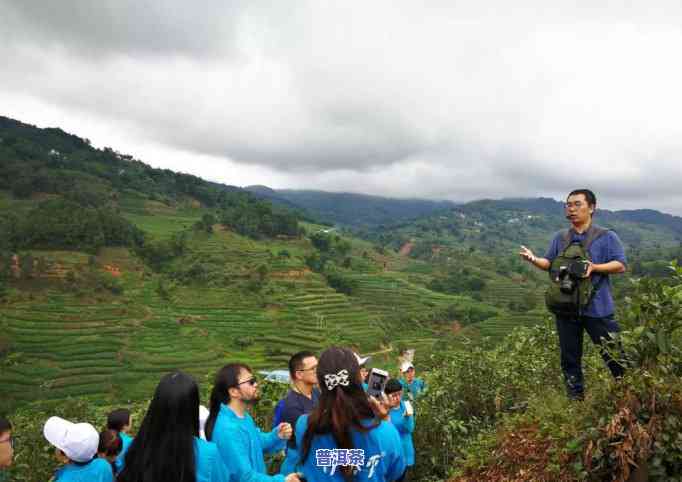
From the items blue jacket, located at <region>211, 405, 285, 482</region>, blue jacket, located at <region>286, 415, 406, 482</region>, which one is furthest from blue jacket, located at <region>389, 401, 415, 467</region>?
blue jacket, located at <region>286, 415, 406, 482</region>

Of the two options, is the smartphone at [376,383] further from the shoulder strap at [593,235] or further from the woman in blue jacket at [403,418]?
the shoulder strap at [593,235]

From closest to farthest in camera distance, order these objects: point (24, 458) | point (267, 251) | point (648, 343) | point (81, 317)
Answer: point (648, 343) < point (24, 458) < point (81, 317) < point (267, 251)

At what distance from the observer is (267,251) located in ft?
206

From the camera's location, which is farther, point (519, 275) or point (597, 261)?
point (519, 275)

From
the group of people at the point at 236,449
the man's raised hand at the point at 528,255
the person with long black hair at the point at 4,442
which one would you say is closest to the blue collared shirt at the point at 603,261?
the man's raised hand at the point at 528,255

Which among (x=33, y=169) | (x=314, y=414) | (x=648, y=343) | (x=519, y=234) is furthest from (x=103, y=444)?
(x=519, y=234)

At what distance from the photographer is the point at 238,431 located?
2.72m

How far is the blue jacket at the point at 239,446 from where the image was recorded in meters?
2.56

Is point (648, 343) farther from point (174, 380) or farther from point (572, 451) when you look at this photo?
point (174, 380)

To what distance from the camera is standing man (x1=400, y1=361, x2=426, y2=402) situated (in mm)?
5023

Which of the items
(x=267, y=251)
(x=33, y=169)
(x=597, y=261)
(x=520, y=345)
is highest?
(x=33, y=169)

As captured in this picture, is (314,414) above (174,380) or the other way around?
the other way around

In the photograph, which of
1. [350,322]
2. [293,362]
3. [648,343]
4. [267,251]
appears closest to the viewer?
[648,343]

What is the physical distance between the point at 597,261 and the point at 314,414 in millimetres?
2611
